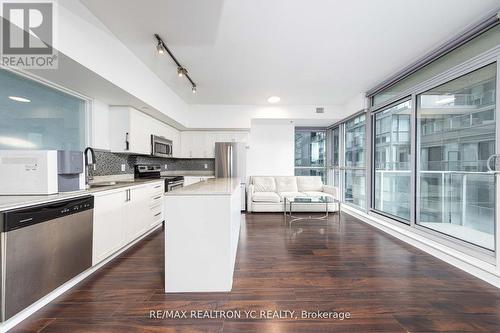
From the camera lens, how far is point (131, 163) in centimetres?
403

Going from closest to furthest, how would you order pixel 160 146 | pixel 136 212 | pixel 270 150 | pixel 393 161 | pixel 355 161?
pixel 136 212
pixel 393 161
pixel 160 146
pixel 355 161
pixel 270 150

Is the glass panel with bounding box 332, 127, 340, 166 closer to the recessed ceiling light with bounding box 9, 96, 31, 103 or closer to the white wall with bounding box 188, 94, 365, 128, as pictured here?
the white wall with bounding box 188, 94, 365, 128

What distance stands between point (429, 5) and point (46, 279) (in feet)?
13.5

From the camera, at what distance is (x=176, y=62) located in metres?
3.06

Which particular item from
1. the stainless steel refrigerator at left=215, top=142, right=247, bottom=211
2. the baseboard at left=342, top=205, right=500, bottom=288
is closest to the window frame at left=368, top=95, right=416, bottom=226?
the baseboard at left=342, top=205, right=500, bottom=288

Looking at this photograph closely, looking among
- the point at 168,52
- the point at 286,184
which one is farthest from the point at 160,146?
the point at 286,184

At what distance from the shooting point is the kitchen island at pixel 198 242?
190 centimetres

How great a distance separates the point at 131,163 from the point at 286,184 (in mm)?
3592

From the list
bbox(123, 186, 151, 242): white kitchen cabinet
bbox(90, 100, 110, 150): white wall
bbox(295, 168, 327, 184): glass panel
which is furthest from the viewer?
bbox(295, 168, 327, 184): glass panel

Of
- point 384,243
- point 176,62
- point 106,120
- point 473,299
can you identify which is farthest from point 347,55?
point 106,120

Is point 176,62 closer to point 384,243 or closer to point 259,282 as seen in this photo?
point 259,282

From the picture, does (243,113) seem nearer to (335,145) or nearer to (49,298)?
(335,145)

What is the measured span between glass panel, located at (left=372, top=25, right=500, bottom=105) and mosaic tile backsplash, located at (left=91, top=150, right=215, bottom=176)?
431 cm

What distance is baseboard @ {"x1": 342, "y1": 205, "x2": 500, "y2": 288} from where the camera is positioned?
2097 millimetres
